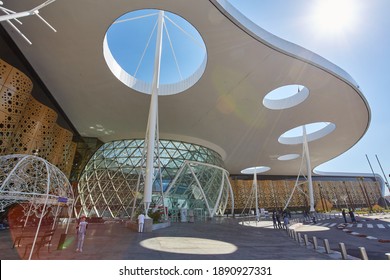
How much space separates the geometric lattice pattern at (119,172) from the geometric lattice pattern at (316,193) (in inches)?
1091

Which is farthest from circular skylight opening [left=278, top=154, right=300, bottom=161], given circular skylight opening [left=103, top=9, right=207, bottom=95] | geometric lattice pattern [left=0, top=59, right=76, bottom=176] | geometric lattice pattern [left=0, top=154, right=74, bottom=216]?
geometric lattice pattern [left=0, top=154, right=74, bottom=216]

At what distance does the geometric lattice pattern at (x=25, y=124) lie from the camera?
14320 mm

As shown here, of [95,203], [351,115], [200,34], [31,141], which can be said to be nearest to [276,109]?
[351,115]

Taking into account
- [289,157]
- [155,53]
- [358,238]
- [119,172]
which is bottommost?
[358,238]

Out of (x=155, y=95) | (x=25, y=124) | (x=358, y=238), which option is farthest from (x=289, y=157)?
(x=25, y=124)

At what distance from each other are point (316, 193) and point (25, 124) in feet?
206

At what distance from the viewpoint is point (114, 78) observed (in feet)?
58.7

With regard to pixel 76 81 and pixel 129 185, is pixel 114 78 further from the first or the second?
pixel 129 185

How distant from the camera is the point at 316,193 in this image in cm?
5806

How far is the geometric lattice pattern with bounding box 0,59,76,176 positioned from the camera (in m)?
14.3

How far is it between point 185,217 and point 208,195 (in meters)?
6.25

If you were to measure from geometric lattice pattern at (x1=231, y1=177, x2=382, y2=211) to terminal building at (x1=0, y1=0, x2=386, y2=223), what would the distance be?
20.6 m

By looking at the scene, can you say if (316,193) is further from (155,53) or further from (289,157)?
(155,53)

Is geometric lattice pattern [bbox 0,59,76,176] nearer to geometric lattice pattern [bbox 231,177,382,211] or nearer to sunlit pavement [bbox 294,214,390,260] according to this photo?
sunlit pavement [bbox 294,214,390,260]
